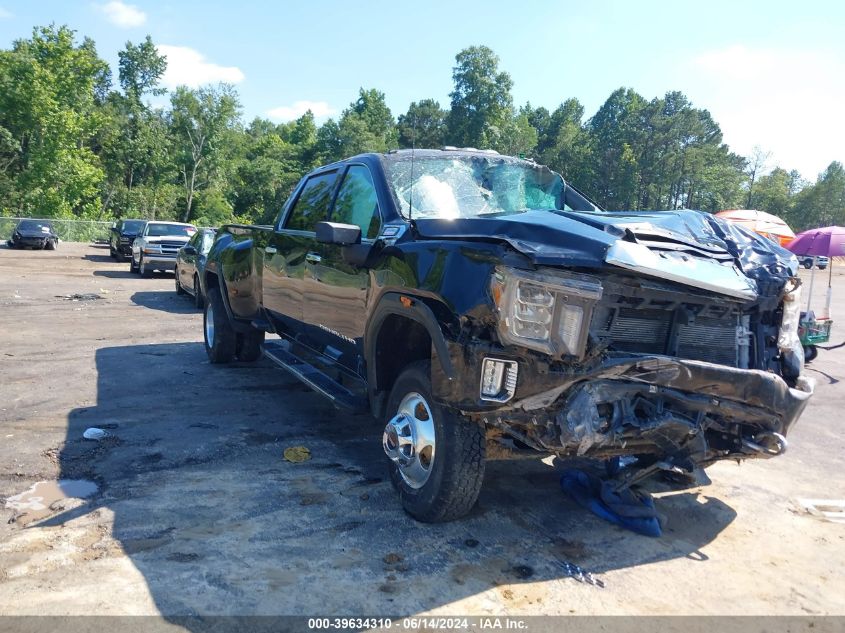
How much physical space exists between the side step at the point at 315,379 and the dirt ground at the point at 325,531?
0.52 meters

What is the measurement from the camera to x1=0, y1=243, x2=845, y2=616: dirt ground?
10.1 ft

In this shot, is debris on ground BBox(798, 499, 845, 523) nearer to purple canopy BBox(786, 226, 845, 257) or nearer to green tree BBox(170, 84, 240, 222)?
purple canopy BBox(786, 226, 845, 257)

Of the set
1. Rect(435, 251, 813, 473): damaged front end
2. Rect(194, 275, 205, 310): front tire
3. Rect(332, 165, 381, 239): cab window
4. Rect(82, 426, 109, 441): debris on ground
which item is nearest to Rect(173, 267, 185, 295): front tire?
Rect(194, 275, 205, 310): front tire

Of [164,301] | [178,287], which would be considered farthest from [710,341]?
[178,287]

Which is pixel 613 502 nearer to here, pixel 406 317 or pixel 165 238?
pixel 406 317

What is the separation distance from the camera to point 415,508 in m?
3.75

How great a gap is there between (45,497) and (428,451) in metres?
2.40

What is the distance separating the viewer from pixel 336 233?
4.17m

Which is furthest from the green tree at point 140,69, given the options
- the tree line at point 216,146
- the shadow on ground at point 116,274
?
the shadow on ground at point 116,274

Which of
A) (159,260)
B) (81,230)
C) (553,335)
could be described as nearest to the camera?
(553,335)

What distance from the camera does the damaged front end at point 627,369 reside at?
2.99 meters

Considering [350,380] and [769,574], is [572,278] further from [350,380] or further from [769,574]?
[350,380]

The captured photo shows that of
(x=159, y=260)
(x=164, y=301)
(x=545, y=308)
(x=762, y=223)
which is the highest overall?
(x=762, y=223)

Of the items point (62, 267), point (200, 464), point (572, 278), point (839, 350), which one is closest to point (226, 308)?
point (200, 464)
